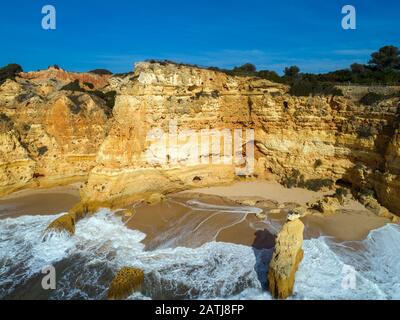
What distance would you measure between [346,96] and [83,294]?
14.8 meters

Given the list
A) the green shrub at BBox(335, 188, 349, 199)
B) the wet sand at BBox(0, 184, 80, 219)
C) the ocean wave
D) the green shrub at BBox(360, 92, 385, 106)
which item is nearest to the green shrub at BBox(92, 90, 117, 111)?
the wet sand at BBox(0, 184, 80, 219)

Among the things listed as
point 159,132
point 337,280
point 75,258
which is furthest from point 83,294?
point 159,132

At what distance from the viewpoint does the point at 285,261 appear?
30.3 feet

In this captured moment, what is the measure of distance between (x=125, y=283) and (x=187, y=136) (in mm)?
9170

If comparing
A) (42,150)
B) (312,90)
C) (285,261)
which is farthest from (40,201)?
(312,90)

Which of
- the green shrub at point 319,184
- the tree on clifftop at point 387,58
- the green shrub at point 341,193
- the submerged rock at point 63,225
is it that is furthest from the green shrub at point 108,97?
the tree on clifftop at point 387,58

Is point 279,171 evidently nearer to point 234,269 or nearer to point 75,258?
point 234,269

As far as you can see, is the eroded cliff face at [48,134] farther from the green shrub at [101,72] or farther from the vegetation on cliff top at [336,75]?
the green shrub at [101,72]

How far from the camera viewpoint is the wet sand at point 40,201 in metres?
16.1

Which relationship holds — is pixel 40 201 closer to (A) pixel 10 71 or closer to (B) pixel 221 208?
(B) pixel 221 208

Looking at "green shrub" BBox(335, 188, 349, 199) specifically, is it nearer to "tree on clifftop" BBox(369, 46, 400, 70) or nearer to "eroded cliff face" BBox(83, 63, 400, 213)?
"eroded cliff face" BBox(83, 63, 400, 213)

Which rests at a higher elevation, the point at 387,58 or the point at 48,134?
the point at 387,58

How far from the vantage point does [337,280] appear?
9977 mm

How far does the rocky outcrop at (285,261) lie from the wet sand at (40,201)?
1075cm
